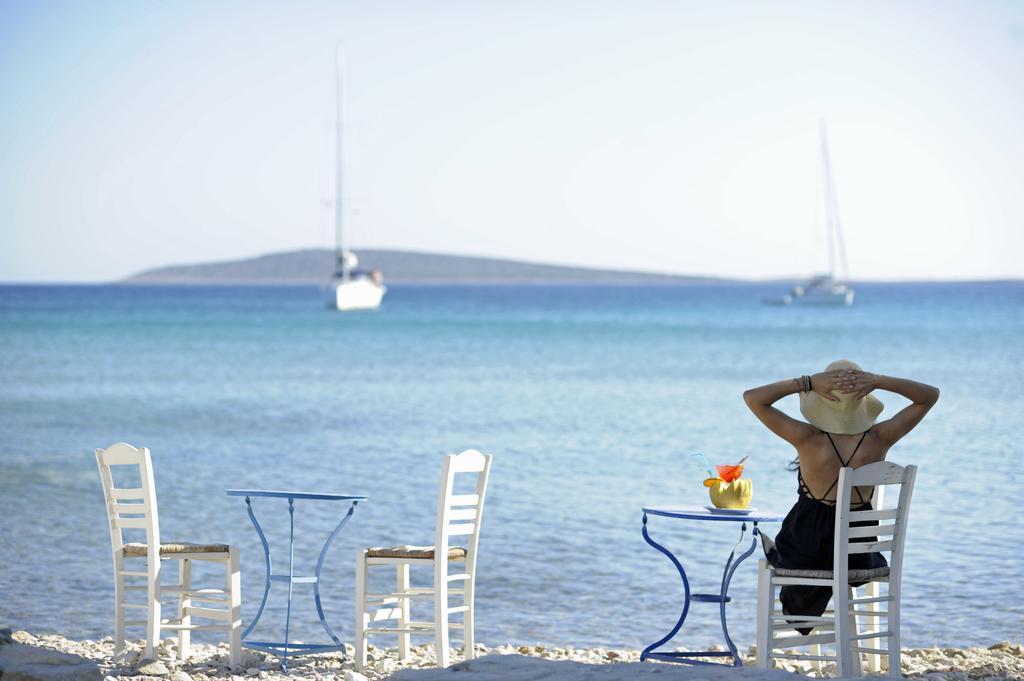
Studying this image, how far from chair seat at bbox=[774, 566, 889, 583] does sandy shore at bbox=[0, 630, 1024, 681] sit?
0.66m

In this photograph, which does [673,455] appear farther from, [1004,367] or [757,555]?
[1004,367]

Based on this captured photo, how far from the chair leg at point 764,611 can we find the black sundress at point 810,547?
0.24 ft

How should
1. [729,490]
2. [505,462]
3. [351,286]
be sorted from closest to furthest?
[729,490]
[505,462]
[351,286]

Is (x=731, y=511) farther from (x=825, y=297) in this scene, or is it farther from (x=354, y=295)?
(x=825, y=297)

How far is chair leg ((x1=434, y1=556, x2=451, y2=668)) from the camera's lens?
18.2 feet

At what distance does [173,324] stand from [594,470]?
138 ft

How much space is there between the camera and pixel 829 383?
16.9 ft

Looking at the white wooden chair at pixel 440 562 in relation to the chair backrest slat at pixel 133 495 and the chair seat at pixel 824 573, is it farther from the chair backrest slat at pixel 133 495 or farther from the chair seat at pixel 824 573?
the chair seat at pixel 824 573

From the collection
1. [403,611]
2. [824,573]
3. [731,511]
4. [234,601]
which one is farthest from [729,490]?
[234,601]

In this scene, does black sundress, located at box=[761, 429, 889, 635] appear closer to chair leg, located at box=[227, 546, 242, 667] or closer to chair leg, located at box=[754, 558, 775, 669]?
chair leg, located at box=[754, 558, 775, 669]

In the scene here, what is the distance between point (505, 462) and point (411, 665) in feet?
26.0

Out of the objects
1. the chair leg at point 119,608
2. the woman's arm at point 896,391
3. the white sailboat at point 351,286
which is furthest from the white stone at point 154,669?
the white sailboat at point 351,286

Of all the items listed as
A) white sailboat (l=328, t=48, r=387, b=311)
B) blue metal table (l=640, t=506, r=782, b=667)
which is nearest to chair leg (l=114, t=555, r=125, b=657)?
blue metal table (l=640, t=506, r=782, b=667)

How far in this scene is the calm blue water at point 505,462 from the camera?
774 cm
